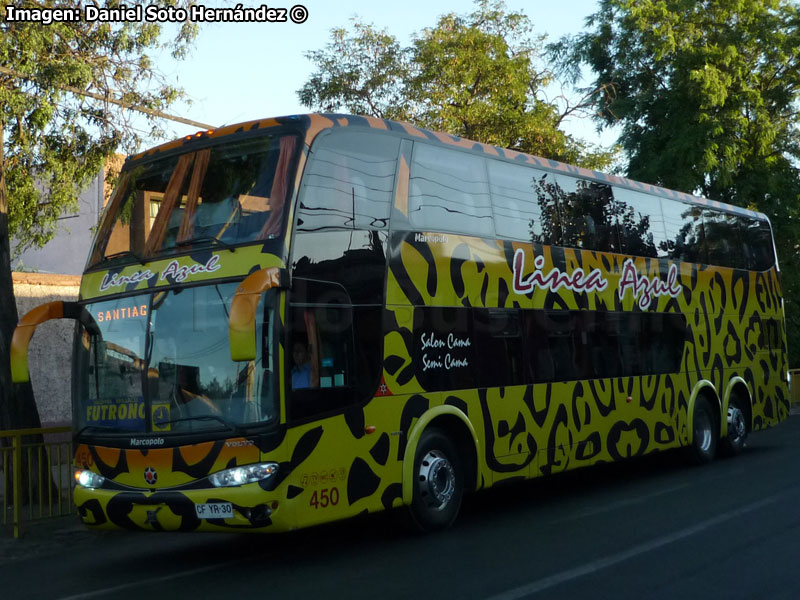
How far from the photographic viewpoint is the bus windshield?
25.9ft

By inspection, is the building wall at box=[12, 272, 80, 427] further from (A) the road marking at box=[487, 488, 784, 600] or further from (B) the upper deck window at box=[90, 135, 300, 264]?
(A) the road marking at box=[487, 488, 784, 600]

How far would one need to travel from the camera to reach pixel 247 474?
777cm

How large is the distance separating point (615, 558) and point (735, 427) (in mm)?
8410

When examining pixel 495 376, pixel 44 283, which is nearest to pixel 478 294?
pixel 495 376

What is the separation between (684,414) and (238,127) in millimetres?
8177

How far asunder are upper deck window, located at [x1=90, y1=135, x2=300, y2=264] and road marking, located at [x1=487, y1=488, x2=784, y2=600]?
3528 mm

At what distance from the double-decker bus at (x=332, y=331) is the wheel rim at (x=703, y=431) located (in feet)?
7.88

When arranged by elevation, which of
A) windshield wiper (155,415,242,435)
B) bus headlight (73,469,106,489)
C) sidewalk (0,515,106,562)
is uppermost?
windshield wiper (155,415,242,435)

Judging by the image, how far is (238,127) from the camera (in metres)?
9.01

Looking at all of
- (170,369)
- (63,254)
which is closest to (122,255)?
(170,369)

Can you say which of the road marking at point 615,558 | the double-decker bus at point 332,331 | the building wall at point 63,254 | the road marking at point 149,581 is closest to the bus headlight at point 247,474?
the double-decker bus at point 332,331

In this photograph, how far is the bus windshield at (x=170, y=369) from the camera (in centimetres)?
789

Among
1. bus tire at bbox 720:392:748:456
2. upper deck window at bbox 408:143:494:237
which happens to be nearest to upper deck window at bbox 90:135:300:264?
upper deck window at bbox 408:143:494:237

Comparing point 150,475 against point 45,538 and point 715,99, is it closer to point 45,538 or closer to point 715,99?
point 45,538
